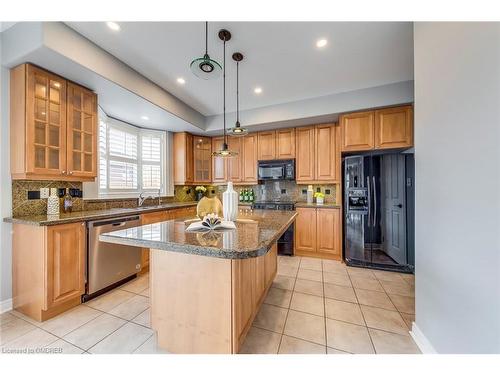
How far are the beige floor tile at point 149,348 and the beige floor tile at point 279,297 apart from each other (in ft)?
3.52

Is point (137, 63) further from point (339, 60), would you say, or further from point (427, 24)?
point (427, 24)

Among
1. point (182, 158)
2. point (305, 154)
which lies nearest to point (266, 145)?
point (305, 154)

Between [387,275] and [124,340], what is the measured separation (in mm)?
3164

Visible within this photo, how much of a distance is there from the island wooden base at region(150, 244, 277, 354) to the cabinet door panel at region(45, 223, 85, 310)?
1182mm

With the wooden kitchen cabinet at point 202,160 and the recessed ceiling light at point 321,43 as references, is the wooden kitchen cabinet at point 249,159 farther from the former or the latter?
the recessed ceiling light at point 321,43

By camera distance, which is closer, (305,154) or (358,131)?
(358,131)

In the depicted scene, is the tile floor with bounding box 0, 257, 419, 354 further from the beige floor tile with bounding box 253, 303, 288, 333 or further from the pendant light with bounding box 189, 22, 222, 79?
the pendant light with bounding box 189, 22, 222, 79

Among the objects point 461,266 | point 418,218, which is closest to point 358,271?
point 418,218

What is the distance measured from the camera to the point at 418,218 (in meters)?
1.51

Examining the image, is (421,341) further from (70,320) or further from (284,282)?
(70,320)

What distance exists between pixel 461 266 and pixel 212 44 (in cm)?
259

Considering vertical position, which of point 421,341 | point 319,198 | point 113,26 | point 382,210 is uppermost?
point 113,26

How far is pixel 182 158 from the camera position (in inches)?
158
